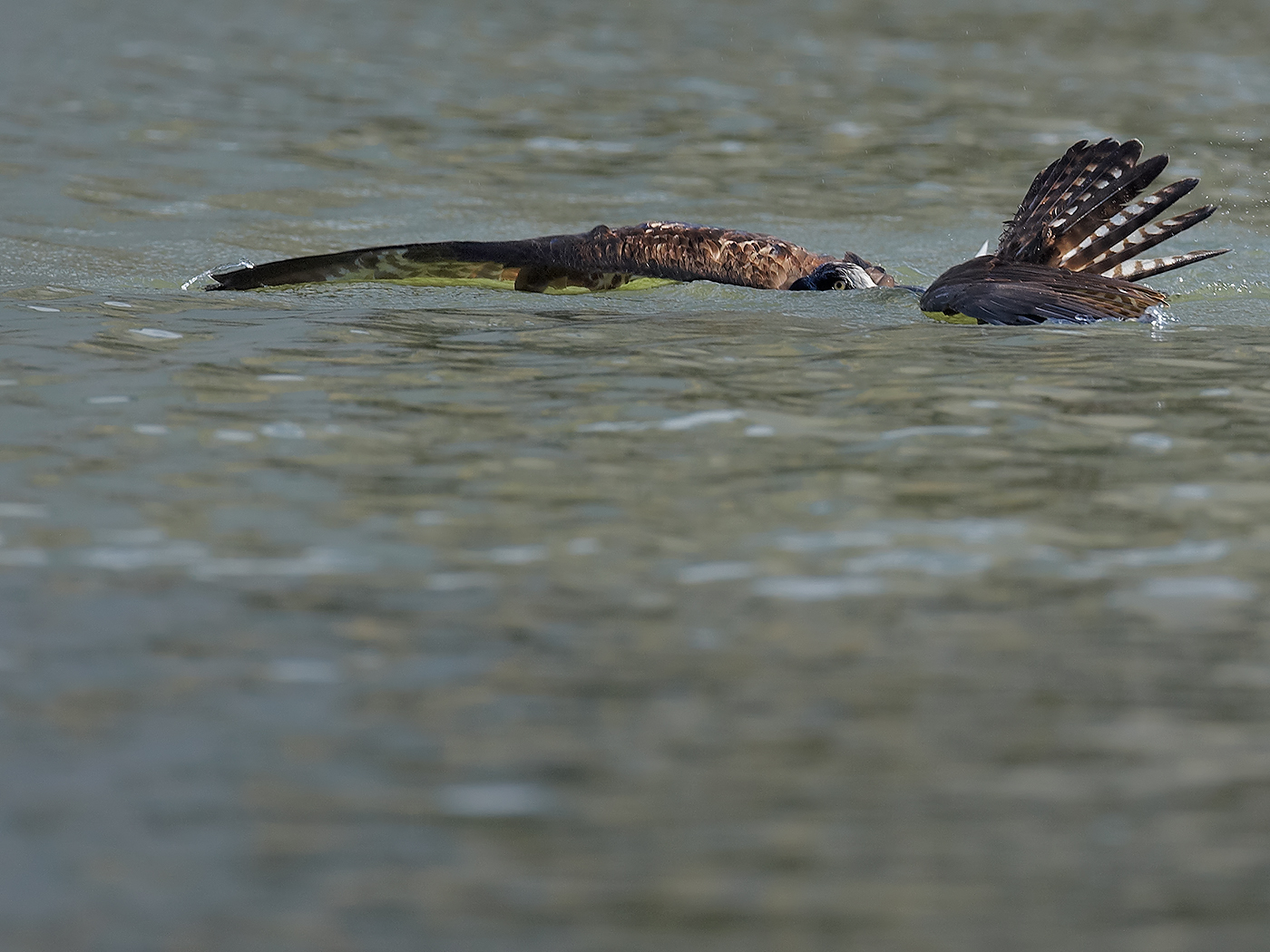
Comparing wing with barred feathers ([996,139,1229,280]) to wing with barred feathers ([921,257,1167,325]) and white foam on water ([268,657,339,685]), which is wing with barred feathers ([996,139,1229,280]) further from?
white foam on water ([268,657,339,685])

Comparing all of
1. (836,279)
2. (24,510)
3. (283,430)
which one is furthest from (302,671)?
(836,279)

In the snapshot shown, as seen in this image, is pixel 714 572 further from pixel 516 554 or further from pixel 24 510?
pixel 24 510

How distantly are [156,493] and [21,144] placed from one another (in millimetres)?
9261

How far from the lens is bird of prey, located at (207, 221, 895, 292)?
26.5 ft

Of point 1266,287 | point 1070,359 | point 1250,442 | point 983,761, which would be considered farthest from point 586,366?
point 1266,287

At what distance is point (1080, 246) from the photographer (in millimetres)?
7656

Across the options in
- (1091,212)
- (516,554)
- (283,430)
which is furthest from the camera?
(1091,212)

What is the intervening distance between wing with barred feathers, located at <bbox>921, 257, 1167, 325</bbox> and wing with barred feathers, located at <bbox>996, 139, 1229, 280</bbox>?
0.10 meters

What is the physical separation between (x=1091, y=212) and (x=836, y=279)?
49.1 inches

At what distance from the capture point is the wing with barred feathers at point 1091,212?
24.7ft

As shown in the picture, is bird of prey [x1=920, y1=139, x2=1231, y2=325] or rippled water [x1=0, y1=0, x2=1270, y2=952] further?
bird of prey [x1=920, y1=139, x2=1231, y2=325]

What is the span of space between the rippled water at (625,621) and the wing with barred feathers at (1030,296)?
0.16m

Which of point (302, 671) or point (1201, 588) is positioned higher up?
point (1201, 588)

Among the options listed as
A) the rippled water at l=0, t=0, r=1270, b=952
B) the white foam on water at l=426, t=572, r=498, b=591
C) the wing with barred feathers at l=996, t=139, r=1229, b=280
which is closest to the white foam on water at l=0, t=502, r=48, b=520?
the rippled water at l=0, t=0, r=1270, b=952
